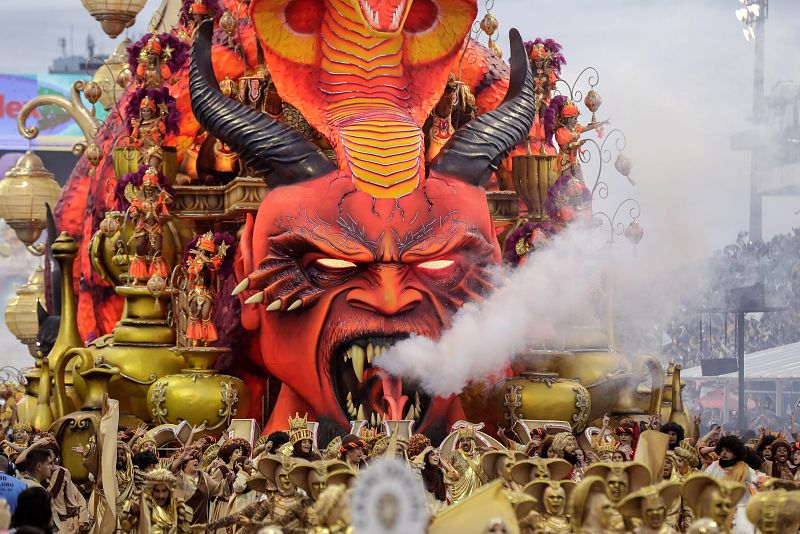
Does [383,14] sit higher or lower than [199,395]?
higher

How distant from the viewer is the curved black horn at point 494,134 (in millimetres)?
19359

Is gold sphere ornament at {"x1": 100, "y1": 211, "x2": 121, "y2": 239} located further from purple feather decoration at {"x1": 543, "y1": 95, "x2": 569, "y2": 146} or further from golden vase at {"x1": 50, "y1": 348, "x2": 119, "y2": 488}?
purple feather decoration at {"x1": 543, "y1": 95, "x2": 569, "y2": 146}

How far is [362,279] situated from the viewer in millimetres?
18500

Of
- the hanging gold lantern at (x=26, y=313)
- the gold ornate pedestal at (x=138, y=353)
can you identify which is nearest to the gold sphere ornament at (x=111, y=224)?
the gold ornate pedestal at (x=138, y=353)

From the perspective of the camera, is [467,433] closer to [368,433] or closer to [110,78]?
[368,433]

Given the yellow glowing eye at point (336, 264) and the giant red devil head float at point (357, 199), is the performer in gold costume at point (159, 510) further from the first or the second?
the yellow glowing eye at point (336, 264)

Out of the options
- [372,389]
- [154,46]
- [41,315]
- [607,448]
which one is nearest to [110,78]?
[41,315]

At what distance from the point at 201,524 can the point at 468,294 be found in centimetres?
570

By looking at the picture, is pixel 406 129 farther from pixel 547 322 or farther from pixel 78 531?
pixel 78 531

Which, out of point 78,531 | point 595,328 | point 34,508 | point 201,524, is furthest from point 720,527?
point 595,328

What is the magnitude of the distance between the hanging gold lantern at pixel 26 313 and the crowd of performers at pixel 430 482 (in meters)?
10.2

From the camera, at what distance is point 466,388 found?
64.7 feet

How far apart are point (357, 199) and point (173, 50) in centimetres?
361

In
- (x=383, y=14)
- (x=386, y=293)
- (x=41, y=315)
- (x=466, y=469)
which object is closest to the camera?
(x=466, y=469)
